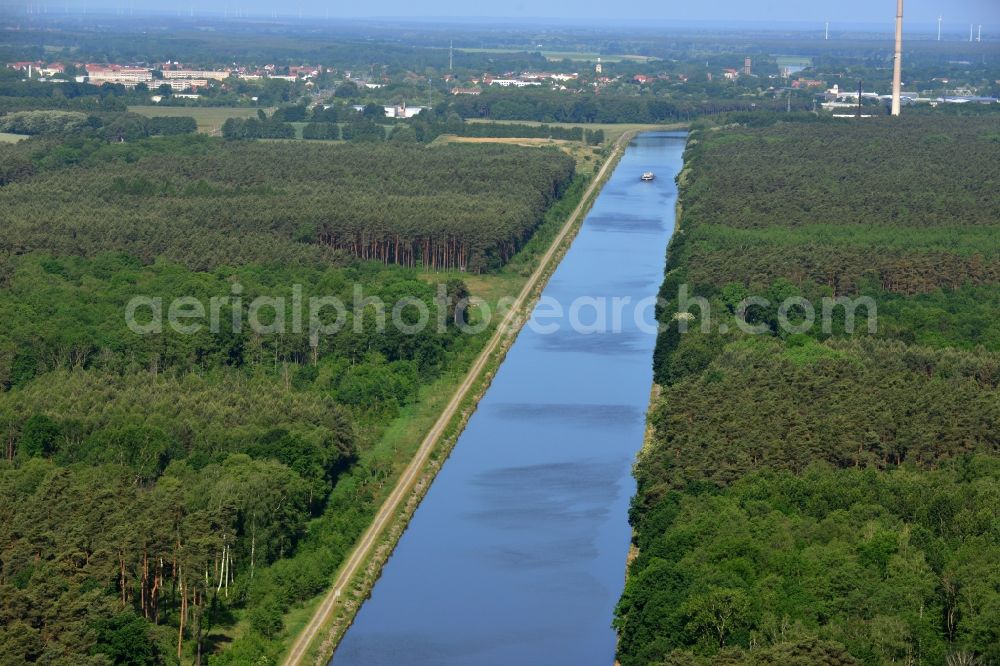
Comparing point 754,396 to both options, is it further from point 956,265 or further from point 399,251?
point 399,251

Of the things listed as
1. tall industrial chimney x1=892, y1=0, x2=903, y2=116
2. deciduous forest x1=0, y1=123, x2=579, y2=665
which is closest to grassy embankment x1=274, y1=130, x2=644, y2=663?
deciduous forest x1=0, y1=123, x2=579, y2=665

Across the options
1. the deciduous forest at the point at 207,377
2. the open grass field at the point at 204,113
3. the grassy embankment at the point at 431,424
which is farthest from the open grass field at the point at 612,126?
the grassy embankment at the point at 431,424

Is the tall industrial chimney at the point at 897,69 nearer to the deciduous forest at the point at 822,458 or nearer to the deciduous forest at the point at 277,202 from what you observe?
the deciduous forest at the point at 277,202

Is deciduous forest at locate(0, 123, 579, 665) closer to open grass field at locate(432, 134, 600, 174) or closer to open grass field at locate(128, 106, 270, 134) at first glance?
open grass field at locate(432, 134, 600, 174)

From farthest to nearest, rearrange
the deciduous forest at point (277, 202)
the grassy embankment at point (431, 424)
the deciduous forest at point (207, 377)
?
the deciduous forest at point (277, 202) → the grassy embankment at point (431, 424) → the deciduous forest at point (207, 377)

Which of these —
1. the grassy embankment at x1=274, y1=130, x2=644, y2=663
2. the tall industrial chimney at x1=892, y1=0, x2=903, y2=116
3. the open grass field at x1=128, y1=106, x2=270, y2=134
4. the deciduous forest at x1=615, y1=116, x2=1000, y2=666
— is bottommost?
the grassy embankment at x1=274, y1=130, x2=644, y2=663

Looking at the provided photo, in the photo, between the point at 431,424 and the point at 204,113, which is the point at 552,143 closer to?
the point at 204,113
